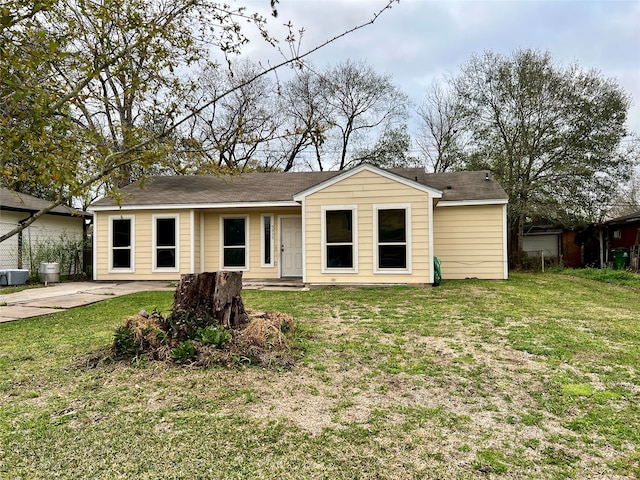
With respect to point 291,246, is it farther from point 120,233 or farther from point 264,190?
point 120,233

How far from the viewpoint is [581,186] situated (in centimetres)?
1598

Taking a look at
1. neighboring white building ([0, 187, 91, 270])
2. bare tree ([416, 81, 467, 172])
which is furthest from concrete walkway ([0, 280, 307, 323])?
bare tree ([416, 81, 467, 172])

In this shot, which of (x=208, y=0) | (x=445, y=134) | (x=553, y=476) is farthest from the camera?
(x=445, y=134)

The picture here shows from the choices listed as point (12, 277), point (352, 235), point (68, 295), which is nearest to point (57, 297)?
point (68, 295)

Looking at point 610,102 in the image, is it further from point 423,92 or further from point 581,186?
point 423,92

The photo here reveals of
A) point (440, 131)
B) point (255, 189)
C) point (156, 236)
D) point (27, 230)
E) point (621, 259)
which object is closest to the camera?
point (156, 236)

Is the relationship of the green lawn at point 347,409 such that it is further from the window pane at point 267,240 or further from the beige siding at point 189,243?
the window pane at point 267,240

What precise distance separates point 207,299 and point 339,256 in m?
5.96

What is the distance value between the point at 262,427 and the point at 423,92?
71.0ft

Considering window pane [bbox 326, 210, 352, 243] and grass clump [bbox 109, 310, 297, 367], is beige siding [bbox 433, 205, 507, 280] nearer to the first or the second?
window pane [bbox 326, 210, 352, 243]

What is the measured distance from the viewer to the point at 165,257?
11.4 metres

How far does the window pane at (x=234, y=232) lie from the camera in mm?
11828

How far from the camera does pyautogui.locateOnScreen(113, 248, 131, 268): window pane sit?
1150cm

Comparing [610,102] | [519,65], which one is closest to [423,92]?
[519,65]
